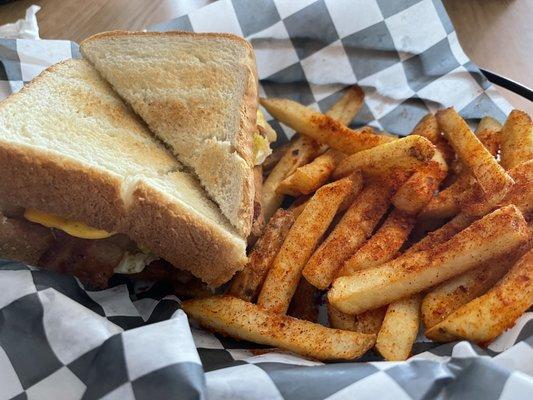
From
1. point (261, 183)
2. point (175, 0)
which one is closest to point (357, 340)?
point (261, 183)

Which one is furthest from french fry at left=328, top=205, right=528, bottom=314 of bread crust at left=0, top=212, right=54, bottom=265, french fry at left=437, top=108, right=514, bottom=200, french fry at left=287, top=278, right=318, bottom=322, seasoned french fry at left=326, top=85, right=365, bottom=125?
bread crust at left=0, top=212, right=54, bottom=265

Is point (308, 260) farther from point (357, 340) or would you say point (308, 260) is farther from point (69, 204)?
point (69, 204)

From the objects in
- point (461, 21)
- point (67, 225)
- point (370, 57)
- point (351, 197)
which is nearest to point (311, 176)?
point (351, 197)

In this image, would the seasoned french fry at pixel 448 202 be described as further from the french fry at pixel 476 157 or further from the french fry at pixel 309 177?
the french fry at pixel 309 177

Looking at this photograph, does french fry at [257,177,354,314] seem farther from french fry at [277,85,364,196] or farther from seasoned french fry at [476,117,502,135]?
seasoned french fry at [476,117,502,135]

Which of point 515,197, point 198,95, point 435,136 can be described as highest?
point 198,95

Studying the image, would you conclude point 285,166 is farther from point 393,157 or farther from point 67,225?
point 67,225
